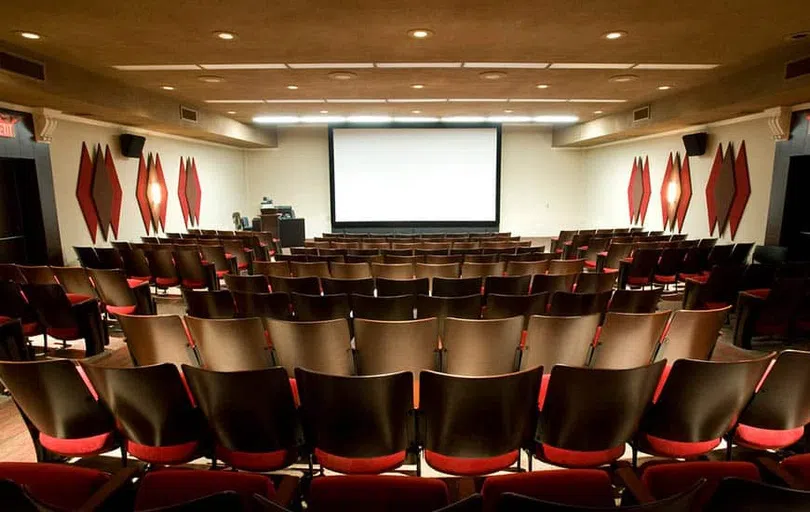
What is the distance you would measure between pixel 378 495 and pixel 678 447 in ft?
5.57

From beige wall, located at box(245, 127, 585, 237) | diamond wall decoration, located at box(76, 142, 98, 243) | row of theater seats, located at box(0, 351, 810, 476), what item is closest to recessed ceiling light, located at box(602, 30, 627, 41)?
row of theater seats, located at box(0, 351, 810, 476)

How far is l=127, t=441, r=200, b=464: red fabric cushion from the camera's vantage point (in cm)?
232

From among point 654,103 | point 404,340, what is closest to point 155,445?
point 404,340

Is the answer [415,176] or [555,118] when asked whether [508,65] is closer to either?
[555,118]

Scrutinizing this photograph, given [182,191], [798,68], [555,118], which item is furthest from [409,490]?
[555,118]

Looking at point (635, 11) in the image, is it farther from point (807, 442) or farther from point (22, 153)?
point (22, 153)

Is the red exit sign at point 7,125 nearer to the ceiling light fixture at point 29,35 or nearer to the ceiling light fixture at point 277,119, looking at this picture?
the ceiling light fixture at point 29,35

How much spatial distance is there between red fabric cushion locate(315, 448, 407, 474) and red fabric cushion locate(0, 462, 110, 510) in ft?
3.00

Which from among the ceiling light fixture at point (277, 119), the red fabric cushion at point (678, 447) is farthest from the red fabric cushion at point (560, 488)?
→ the ceiling light fixture at point (277, 119)

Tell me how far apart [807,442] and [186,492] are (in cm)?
302

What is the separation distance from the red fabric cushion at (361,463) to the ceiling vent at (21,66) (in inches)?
235

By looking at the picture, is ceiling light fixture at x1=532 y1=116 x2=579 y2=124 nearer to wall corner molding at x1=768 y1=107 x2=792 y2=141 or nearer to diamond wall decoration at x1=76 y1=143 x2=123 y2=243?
wall corner molding at x1=768 y1=107 x2=792 y2=141

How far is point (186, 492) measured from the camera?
154 cm

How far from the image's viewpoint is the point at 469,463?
2242 mm
